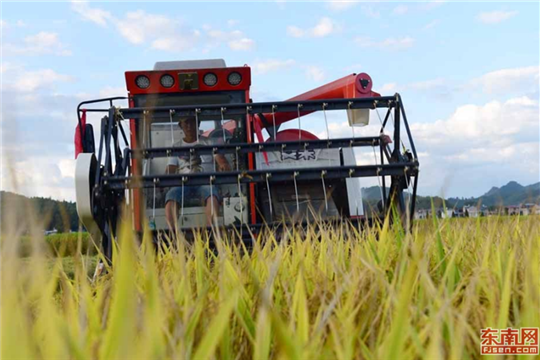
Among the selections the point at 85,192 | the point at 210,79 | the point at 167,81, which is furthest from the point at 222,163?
the point at 85,192

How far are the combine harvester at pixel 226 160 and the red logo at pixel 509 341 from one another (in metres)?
2.91

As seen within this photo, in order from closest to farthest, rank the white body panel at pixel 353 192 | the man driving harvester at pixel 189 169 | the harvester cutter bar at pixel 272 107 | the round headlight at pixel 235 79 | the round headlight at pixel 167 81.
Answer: the harvester cutter bar at pixel 272 107
the man driving harvester at pixel 189 169
the round headlight at pixel 167 81
the round headlight at pixel 235 79
the white body panel at pixel 353 192

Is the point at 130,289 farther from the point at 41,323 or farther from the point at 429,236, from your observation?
the point at 429,236

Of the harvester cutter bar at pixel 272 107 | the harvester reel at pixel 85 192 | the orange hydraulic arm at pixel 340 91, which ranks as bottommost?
the harvester reel at pixel 85 192

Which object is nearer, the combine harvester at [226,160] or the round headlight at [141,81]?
the combine harvester at [226,160]

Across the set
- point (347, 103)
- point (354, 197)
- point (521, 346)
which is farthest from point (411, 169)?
point (521, 346)

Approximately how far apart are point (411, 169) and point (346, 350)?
14.6 ft

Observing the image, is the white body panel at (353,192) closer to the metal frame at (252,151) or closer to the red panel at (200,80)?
the metal frame at (252,151)

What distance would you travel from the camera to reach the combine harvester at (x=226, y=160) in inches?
200

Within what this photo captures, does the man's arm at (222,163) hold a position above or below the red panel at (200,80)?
below

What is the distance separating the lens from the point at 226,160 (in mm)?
6547

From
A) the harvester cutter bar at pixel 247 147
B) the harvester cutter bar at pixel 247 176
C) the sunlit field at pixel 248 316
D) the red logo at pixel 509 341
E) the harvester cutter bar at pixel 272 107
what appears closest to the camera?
the sunlit field at pixel 248 316

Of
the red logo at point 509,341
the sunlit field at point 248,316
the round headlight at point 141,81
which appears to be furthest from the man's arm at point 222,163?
the red logo at point 509,341

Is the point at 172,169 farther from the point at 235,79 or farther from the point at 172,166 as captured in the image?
the point at 235,79
